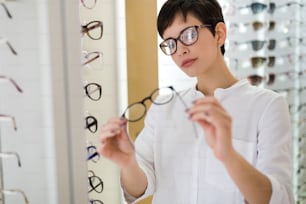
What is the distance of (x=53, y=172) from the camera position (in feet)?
1.73

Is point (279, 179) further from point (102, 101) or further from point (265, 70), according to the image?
point (265, 70)

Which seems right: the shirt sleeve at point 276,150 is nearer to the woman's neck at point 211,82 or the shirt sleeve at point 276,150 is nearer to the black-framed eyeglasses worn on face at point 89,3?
the woman's neck at point 211,82

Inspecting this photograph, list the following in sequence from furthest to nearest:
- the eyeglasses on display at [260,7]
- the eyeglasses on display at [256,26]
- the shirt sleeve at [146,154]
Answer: the eyeglasses on display at [260,7]
the eyeglasses on display at [256,26]
the shirt sleeve at [146,154]

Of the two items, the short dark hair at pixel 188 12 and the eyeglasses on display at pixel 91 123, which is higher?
the short dark hair at pixel 188 12

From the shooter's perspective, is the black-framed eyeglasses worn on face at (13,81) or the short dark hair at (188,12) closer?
the short dark hair at (188,12)

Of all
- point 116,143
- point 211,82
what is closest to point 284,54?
point 211,82

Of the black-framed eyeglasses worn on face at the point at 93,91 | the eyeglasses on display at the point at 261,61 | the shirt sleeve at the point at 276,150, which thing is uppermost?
the eyeglasses on display at the point at 261,61

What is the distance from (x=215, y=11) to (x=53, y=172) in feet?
1.10

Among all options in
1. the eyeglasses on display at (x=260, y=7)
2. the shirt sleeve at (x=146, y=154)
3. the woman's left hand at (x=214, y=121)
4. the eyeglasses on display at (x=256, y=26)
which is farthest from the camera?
the eyeglasses on display at (x=260, y=7)

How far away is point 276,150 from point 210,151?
7 cm

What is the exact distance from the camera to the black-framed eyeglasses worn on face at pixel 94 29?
0.45 metres

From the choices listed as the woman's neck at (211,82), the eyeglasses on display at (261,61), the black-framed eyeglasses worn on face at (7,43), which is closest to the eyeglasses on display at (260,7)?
the eyeglasses on display at (261,61)

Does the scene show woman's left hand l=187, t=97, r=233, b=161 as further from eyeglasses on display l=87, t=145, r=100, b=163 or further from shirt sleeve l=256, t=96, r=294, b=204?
eyeglasses on display l=87, t=145, r=100, b=163

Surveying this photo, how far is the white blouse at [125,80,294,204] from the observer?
1.27 ft
